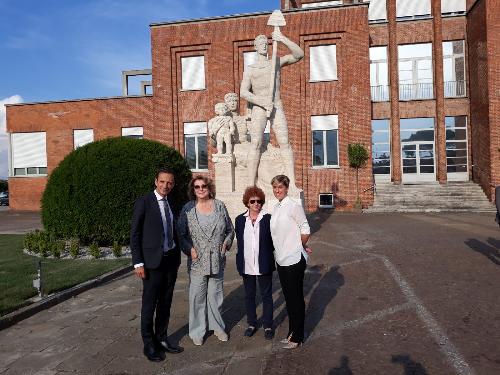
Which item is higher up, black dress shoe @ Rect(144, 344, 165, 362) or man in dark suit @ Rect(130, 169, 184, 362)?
man in dark suit @ Rect(130, 169, 184, 362)

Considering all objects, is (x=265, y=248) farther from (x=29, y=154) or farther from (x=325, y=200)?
(x=29, y=154)

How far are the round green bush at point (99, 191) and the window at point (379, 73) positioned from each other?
56.1ft

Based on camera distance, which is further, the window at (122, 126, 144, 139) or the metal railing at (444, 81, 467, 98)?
the window at (122, 126, 144, 139)

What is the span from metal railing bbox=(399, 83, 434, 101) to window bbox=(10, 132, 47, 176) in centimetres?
2208

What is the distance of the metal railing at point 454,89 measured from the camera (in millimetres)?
23312

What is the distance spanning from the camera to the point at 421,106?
23.4 metres

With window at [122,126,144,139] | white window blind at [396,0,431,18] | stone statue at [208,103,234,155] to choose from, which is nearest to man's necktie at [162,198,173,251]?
stone statue at [208,103,234,155]

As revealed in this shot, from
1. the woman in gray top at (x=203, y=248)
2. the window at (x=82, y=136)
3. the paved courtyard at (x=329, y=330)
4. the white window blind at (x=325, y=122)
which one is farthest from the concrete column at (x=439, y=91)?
the woman in gray top at (x=203, y=248)

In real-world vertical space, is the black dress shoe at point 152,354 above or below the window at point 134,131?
below

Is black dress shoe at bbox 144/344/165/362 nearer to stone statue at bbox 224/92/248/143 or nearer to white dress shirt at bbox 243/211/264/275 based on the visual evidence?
white dress shirt at bbox 243/211/264/275

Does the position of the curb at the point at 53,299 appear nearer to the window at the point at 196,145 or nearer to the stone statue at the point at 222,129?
the stone statue at the point at 222,129

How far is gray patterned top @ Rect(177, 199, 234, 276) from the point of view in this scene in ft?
13.4

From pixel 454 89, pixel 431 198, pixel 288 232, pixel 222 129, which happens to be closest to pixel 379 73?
pixel 454 89

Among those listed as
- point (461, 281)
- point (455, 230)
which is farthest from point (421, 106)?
point (461, 281)
